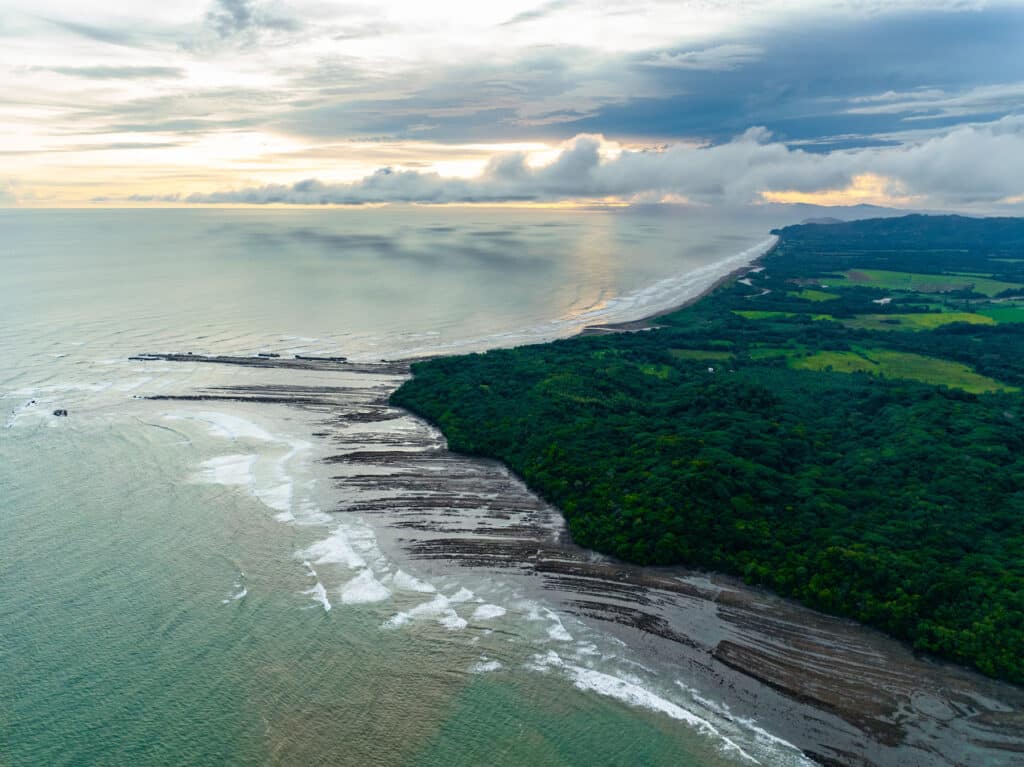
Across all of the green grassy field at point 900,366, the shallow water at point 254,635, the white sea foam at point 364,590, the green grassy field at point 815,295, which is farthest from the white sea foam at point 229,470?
the green grassy field at point 815,295

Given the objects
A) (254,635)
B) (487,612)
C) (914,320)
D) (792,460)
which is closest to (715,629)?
(487,612)

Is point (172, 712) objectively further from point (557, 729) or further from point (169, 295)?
point (169, 295)

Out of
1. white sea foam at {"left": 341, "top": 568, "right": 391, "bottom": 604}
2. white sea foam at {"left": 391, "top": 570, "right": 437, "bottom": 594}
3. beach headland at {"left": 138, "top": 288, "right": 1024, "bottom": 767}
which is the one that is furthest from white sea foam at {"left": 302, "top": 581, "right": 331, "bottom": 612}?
beach headland at {"left": 138, "top": 288, "right": 1024, "bottom": 767}

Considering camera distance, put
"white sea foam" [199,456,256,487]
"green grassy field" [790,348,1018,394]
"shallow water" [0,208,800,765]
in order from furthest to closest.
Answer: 1. "green grassy field" [790,348,1018,394]
2. "white sea foam" [199,456,256,487]
3. "shallow water" [0,208,800,765]

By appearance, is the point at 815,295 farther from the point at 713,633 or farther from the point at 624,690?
the point at 624,690

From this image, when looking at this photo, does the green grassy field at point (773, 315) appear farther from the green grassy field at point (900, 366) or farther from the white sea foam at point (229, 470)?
the white sea foam at point (229, 470)

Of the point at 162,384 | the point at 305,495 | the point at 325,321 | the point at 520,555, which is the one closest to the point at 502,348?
the point at 325,321

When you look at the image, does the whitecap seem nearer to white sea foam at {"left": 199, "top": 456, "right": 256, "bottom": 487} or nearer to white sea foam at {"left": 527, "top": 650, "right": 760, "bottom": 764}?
white sea foam at {"left": 527, "top": 650, "right": 760, "bottom": 764}
